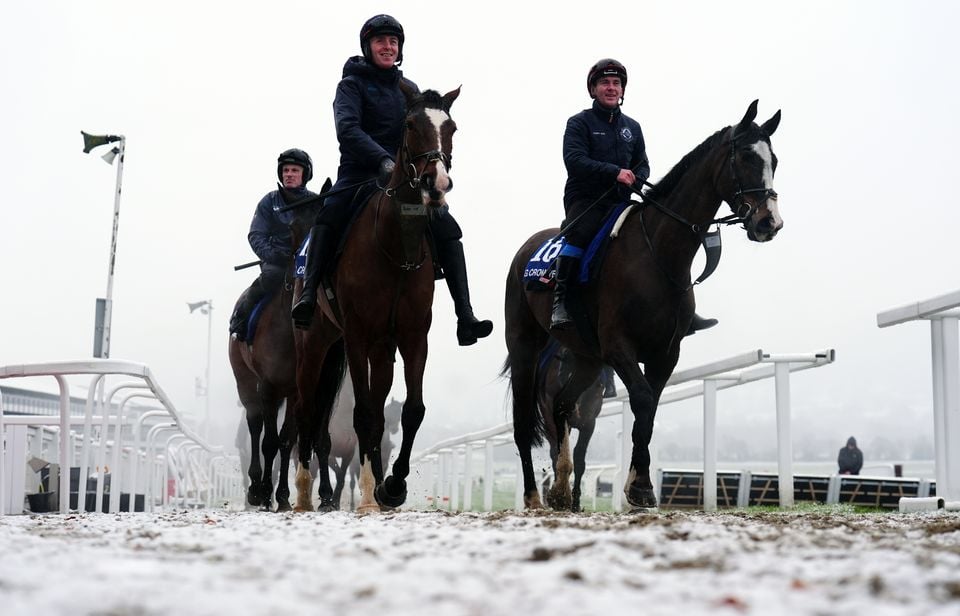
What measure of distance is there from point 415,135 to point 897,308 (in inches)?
147

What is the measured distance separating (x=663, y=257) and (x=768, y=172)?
3.13ft

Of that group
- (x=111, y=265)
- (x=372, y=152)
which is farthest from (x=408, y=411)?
(x=111, y=265)

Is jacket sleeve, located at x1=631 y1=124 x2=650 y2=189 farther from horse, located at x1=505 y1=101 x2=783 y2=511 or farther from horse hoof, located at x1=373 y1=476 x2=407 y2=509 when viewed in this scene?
horse hoof, located at x1=373 y1=476 x2=407 y2=509

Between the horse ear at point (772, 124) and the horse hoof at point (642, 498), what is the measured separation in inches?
111

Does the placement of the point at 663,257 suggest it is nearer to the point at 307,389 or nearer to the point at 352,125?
the point at 352,125

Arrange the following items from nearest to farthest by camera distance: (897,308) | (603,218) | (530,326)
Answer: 1. (897,308)
2. (603,218)
3. (530,326)

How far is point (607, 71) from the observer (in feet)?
31.8

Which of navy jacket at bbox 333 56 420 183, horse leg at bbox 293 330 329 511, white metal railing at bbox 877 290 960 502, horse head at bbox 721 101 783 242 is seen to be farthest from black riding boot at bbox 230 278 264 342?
white metal railing at bbox 877 290 960 502

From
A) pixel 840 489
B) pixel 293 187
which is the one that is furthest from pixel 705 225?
pixel 840 489

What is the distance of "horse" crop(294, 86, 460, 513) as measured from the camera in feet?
25.0

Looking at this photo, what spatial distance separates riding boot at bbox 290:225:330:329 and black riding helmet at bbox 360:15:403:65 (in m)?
1.51

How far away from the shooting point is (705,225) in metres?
8.50

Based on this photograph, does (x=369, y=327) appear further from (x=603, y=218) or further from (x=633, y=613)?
(x=633, y=613)

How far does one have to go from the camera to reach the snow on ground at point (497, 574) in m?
2.34
